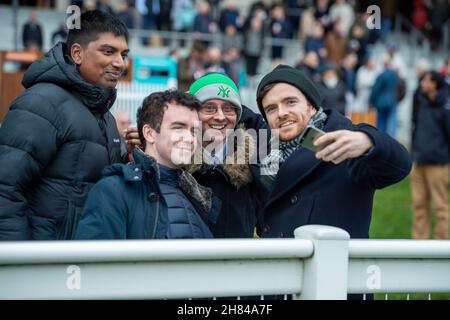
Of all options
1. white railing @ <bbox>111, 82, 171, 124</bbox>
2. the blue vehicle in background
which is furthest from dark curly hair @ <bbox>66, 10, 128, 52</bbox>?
the blue vehicle in background

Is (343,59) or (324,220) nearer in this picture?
(324,220)

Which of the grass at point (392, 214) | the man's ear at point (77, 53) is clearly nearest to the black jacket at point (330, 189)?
the man's ear at point (77, 53)

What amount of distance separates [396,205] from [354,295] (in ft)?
30.8

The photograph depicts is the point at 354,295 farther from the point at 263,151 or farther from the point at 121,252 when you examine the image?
the point at 263,151

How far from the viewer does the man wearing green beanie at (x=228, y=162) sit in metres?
3.48

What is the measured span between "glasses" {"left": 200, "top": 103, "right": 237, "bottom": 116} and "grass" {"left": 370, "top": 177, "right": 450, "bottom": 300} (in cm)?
532

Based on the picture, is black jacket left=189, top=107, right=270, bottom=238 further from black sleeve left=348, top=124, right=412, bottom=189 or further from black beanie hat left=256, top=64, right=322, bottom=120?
black sleeve left=348, top=124, right=412, bottom=189

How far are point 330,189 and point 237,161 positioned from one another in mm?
544

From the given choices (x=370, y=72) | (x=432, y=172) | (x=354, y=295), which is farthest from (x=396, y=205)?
(x=354, y=295)

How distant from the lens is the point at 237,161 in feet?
11.5

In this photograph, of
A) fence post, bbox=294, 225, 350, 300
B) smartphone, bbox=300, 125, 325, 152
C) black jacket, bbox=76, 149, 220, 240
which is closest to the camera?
fence post, bbox=294, 225, 350, 300

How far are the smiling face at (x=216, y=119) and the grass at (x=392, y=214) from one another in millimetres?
5338

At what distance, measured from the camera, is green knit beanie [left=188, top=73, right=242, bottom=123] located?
3572 mm

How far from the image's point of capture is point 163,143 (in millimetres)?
3160
